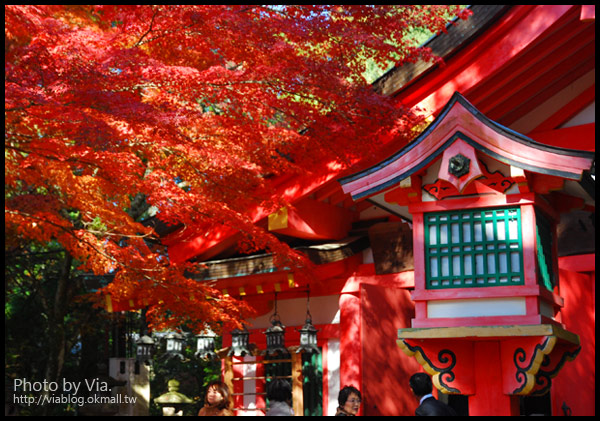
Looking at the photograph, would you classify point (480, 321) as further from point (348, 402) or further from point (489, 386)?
point (348, 402)

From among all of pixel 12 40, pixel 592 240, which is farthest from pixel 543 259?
pixel 12 40

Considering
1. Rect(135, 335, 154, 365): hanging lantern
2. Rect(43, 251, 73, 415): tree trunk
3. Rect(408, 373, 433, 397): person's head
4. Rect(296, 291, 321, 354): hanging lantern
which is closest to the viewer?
Rect(408, 373, 433, 397): person's head

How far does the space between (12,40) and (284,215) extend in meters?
4.27

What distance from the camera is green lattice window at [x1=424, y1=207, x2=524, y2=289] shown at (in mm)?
6098

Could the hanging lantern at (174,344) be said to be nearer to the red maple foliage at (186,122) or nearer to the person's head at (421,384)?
the red maple foliage at (186,122)

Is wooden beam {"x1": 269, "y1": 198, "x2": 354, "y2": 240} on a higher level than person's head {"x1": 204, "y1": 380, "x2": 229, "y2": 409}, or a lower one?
higher

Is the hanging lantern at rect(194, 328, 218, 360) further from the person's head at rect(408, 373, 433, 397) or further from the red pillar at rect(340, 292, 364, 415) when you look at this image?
the person's head at rect(408, 373, 433, 397)

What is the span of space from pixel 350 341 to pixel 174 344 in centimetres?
276

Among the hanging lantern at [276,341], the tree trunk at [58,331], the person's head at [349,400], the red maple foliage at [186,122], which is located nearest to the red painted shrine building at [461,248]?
the hanging lantern at [276,341]

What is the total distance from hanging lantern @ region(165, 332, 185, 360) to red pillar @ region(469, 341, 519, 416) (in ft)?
18.5

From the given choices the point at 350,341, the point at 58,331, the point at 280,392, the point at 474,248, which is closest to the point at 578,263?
the point at 350,341

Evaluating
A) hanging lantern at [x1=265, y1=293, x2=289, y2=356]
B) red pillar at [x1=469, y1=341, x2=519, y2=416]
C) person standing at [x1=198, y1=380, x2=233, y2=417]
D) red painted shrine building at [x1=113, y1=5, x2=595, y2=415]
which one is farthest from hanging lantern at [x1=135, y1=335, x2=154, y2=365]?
red pillar at [x1=469, y1=341, x2=519, y2=416]

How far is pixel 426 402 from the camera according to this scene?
5.21 meters

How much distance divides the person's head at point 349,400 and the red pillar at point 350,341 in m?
2.98
